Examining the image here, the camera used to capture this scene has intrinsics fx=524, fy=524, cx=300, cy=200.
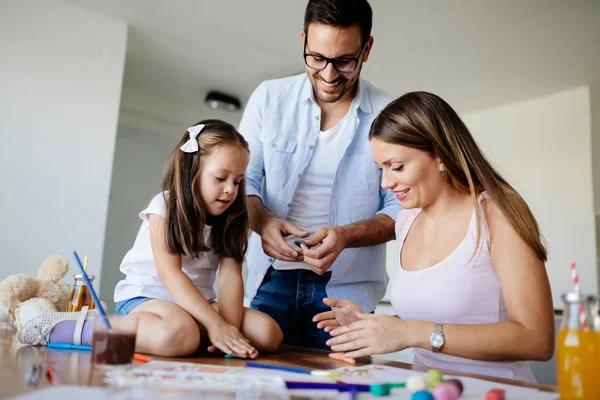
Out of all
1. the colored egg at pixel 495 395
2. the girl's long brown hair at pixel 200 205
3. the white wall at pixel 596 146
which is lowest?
the colored egg at pixel 495 395

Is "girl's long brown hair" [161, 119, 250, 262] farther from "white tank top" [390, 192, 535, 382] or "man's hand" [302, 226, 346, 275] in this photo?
"white tank top" [390, 192, 535, 382]

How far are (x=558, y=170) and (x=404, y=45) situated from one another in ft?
6.46

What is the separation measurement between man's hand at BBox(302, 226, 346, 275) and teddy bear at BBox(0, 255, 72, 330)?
85cm

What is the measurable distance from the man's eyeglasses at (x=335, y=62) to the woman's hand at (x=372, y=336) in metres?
0.84

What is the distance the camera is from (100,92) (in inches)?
151

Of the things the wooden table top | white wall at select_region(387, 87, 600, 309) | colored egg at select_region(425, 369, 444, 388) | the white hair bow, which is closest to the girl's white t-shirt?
the white hair bow

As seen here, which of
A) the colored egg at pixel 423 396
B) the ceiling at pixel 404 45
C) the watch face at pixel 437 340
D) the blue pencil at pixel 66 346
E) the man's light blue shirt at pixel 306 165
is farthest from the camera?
the ceiling at pixel 404 45

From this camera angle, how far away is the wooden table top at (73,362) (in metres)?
0.79

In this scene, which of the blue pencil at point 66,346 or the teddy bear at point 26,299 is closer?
the blue pencil at point 66,346

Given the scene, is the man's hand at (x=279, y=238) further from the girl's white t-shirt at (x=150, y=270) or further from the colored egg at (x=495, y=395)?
the colored egg at (x=495, y=395)

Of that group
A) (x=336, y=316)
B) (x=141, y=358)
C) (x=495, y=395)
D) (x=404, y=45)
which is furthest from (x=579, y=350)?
(x=404, y=45)

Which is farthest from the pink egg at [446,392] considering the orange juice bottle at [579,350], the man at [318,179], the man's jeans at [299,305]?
the man's jeans at [299,305]

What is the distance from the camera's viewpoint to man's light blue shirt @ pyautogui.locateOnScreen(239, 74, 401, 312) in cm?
179

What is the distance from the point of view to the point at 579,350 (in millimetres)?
742
